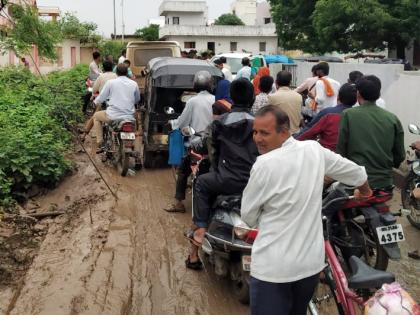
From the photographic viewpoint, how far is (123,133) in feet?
29.5

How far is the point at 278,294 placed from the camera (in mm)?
2969

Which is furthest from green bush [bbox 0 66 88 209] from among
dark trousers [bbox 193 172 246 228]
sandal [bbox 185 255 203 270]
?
dark trousers [bbox 193 172 246 228]

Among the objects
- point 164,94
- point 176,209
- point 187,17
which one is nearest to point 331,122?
point 176,209

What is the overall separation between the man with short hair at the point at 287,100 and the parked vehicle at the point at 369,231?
2352mm

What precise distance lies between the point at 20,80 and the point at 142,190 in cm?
856

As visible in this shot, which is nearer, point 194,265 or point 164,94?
point 194,265

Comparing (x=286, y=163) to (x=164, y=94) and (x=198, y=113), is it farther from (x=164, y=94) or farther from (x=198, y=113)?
(x=164, y=94)

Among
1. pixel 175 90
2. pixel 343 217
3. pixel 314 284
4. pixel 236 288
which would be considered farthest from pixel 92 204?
pixel 314 284

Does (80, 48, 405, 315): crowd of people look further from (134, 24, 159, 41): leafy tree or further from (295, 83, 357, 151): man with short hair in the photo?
(134, 24, 159, 41): leafy tree

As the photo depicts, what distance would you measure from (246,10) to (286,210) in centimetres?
8722

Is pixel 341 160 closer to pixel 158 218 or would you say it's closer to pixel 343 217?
pixel 343 217

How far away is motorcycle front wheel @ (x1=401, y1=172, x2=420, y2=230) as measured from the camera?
22.1 ft

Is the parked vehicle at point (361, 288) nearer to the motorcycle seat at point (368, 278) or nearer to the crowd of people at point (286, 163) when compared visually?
the motorcycle seat at point (368, 278)

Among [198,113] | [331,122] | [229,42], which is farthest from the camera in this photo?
[229,42]
